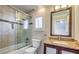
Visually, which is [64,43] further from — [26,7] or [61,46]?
[26,7]

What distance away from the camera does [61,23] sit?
73.7 inches

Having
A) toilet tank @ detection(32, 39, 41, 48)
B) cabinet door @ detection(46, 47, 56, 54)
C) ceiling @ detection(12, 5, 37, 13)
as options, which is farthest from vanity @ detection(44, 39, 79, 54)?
ceiling @ detection(12, 5, 37, 13)

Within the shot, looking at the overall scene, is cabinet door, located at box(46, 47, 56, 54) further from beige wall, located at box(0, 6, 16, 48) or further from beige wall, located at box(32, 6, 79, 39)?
beige wall, located at box(0, 6, 16, 48)

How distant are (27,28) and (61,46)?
0.77m

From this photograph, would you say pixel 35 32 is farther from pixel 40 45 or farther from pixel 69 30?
pixel 69 30

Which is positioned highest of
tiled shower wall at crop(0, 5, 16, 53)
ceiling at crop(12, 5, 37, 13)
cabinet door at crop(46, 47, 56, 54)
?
ceiling at crop(12, 5, 37, 13)

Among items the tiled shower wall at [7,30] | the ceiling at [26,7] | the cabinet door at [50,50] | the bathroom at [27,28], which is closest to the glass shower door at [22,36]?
the bathroom at [27,28]

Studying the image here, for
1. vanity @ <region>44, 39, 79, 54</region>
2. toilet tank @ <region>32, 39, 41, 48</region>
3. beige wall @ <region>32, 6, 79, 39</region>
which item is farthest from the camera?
toilet tank @ <region>32, 39, 41, 48</region>

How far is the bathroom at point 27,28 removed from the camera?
1825mm

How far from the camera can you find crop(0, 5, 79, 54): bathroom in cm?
183

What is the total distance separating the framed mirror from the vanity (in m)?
0.15

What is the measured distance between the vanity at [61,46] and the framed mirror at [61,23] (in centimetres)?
15
